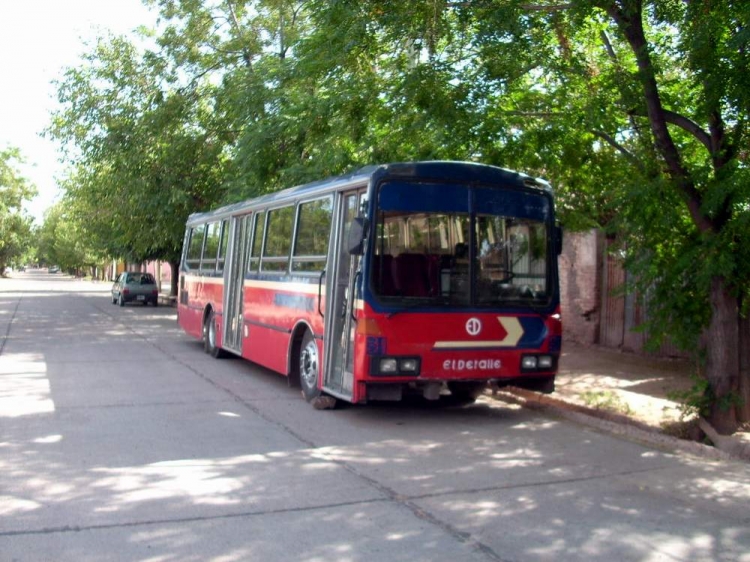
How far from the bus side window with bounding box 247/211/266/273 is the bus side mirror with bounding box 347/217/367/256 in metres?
4.16

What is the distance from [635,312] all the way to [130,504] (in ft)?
36.7

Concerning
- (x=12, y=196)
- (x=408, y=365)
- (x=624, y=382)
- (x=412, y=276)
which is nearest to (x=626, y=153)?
(x=412, y=276)

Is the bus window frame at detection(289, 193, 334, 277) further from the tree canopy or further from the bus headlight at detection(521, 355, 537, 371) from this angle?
the bus headlight at detection(521, 355, 537, 371)

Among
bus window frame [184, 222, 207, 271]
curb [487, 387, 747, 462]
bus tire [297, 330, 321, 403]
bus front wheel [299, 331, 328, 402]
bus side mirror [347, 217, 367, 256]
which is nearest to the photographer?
curb [487, 387, 747, 462]

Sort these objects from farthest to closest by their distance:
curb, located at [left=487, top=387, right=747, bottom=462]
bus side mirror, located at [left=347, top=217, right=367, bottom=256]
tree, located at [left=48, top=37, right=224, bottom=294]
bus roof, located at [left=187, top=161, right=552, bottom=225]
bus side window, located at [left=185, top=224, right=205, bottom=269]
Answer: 1. tree, located at [left=48, top=37, right=224, bottom=294]
2. bus side window, located at [left=185, top=224, right=205, bottom=269]
3. bus roof, located at [left=187, top=161, right=552, bottom=225]
4. bus side mirror, located at [left=347, top=217, right=367, bottom=256]
5. curb, located at [left=487, top=387, right=747, bottom=462]

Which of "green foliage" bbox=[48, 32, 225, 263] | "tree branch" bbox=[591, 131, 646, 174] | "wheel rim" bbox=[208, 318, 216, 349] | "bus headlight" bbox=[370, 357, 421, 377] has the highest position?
"green foliage" bbox=[48, 32, 225, 263]

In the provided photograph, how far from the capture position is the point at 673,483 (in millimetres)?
6812

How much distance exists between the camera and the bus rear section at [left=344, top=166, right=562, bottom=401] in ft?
28.7

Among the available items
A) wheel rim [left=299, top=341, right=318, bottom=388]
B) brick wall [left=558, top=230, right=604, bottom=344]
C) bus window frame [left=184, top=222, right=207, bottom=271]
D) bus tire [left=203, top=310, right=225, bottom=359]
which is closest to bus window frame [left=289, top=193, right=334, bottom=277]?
wheel rim [left=299, top=341, right=318, bottom=388]

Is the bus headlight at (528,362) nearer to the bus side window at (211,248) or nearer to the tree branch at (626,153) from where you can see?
the tree branch at (626,153)

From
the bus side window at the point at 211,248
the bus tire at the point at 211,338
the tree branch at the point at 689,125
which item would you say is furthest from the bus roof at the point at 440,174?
the bus tire at the point at 211,338

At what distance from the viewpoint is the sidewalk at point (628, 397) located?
27.6 feet

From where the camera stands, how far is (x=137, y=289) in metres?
37.4

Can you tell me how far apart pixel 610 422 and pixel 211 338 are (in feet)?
28.3
